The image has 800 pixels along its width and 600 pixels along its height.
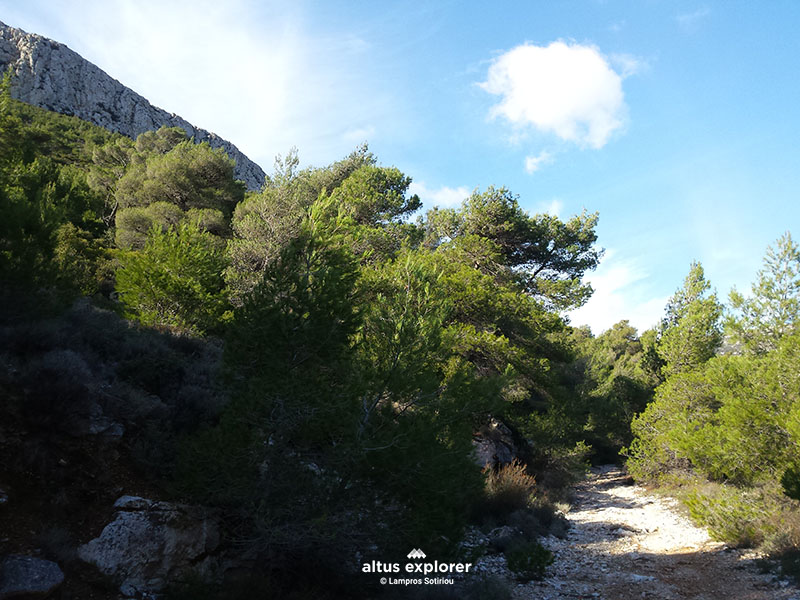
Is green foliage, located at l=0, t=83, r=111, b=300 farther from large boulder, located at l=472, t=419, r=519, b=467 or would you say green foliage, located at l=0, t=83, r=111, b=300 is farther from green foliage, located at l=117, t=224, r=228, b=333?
large boulder, located at l=472, t=419, r=519, b=467

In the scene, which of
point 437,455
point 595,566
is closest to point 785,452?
point 595,566

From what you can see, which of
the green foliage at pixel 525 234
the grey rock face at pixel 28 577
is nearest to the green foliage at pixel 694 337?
the green foliage at pixel 525 234

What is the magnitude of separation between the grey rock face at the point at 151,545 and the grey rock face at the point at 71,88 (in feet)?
185

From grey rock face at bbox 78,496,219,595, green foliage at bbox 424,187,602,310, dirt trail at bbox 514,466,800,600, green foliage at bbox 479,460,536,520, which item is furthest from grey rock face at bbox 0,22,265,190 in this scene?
grey rock face at bbox 78,496,219,595

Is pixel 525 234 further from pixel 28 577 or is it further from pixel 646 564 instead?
pixel 28 577

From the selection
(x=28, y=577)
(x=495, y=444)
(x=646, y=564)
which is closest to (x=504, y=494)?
(x=495, y=444)

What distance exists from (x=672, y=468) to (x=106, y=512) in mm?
19860

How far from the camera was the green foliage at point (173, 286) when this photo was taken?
541 inches

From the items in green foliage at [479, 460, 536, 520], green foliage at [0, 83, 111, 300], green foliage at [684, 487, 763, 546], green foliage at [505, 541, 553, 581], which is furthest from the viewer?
green foliage at [479, 460, 536, 520]

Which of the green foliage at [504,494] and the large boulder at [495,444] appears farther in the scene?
the large boulder at [495,444]

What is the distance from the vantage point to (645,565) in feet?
30.2

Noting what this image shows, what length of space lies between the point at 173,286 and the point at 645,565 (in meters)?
14.9

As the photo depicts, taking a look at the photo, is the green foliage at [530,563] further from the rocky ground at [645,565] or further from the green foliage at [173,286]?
the green foliage at [173,286]

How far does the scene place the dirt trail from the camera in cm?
747
